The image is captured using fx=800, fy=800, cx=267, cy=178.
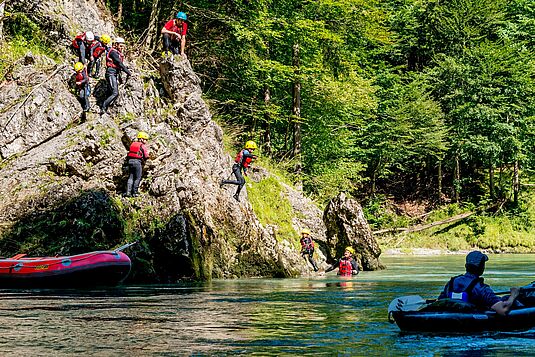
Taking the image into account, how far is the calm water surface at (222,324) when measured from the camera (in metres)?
8.75

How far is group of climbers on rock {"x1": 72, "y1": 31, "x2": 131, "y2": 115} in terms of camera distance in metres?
21.7

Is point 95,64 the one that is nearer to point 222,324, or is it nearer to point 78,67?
point 78,67

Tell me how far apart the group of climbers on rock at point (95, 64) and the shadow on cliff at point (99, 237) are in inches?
138

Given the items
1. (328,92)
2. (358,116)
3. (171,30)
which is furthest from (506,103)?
(171,30)

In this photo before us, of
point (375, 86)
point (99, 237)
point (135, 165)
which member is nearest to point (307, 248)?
point (135, 165)

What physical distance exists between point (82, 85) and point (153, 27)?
5.95 m

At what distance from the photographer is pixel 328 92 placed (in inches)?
1219

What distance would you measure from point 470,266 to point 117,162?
12532 millimetres

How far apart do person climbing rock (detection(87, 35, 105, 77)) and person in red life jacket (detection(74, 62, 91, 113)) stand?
2.94 ft

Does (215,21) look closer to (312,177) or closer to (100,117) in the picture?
(312,177)

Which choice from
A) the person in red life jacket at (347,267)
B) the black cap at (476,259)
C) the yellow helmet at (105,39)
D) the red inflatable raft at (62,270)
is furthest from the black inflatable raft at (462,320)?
the yellow helmet at (105,39)

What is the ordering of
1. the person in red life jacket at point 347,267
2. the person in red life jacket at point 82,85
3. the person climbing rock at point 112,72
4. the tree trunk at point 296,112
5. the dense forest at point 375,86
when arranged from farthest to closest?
the tree trunk at point 296,112 < the dense forest at point 375,86 < the person in red life jacket at point 347,267 < the person climbing rock at point 112,72 < the person in red life jacket at point 82,85

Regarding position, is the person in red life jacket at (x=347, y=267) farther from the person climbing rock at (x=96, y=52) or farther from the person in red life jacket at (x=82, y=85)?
the person climbing rock at (x=96, y=52)

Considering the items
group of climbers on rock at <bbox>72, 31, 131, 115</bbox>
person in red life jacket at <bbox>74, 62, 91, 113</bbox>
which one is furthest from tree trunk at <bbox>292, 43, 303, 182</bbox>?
person in red life jacket at <bbox>74, 62, 91, 113</bbox>
